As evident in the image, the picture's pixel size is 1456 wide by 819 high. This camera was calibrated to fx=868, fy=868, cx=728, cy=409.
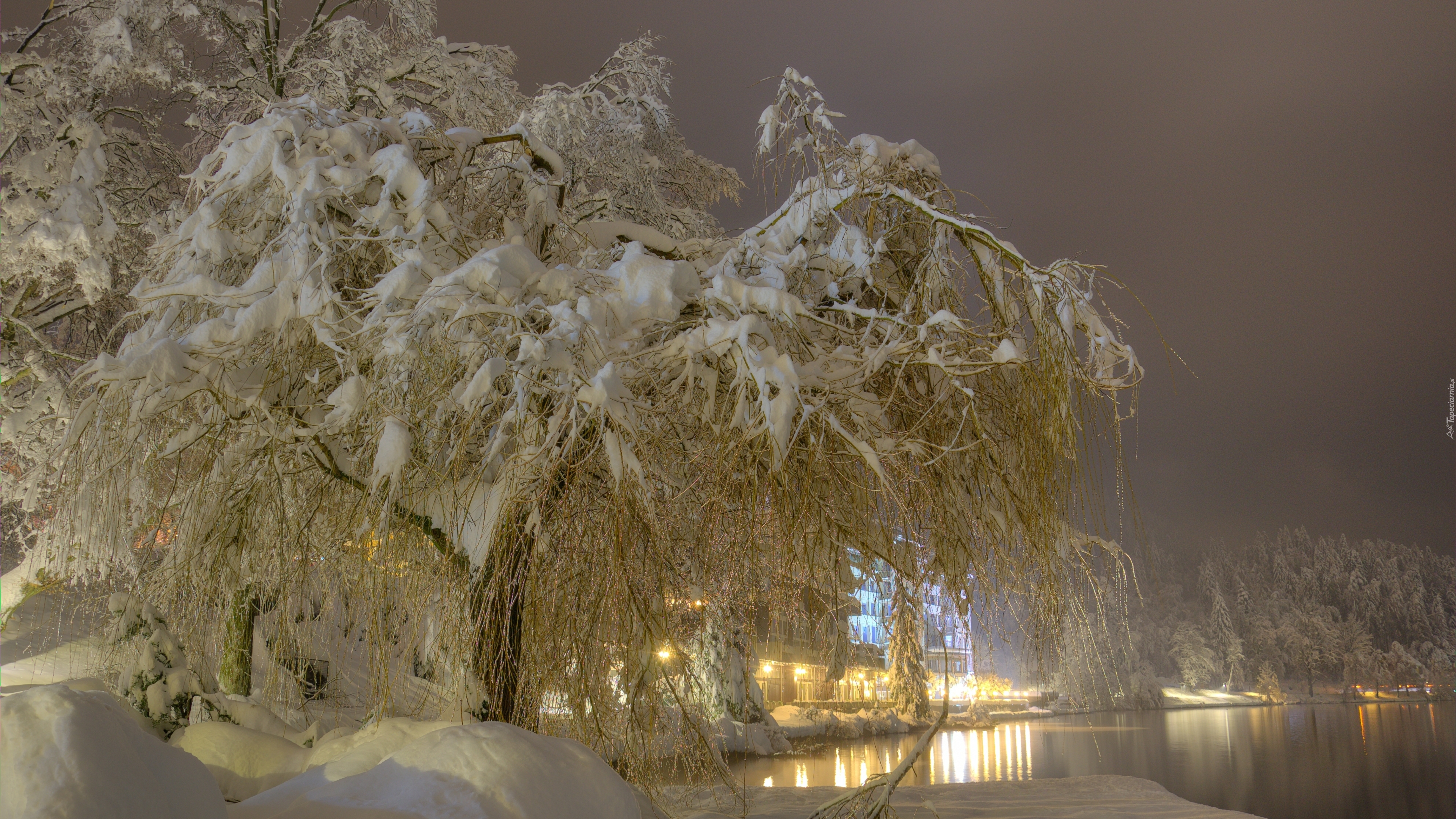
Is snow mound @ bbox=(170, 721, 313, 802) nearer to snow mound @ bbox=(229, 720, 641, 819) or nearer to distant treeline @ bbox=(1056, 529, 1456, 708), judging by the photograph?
snow mound @ bbox=(229, 720, 641, 819)

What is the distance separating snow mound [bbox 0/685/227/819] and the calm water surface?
5.13 metres

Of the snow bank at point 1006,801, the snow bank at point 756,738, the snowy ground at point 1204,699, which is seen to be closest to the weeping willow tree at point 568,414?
the snow bank at point 1006,801

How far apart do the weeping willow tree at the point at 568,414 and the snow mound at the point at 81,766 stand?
121 cm

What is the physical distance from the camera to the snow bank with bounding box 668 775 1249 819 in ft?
22.7

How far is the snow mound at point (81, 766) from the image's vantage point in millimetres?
1871

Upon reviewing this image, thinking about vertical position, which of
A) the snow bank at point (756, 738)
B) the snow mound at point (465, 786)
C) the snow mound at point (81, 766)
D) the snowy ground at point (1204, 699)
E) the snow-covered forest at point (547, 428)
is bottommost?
the snowy ground at point (1204, 699)

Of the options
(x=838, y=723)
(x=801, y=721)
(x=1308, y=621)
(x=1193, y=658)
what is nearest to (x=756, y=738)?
(x=801, y=721)

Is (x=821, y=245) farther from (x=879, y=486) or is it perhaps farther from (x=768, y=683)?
(x=768, y=683)

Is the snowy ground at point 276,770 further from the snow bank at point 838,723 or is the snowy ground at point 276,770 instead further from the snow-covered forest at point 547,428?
the snow bank at point 838,723

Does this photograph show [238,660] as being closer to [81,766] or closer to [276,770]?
[276,770]

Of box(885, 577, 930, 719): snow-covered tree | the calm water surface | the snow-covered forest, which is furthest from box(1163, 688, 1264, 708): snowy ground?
the snow-covered forest

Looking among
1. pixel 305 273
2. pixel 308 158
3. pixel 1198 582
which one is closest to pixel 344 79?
pixel 308 158

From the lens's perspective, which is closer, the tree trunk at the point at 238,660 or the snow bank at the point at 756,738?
the tree trunk at the point at 238,660

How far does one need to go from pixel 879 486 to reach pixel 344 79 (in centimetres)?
742
